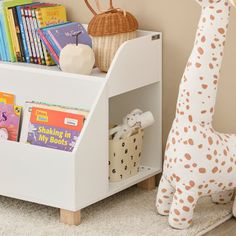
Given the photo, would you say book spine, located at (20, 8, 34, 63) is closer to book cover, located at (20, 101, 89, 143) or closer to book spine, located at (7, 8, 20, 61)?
book spine, located at (7, 8, 20, 61)

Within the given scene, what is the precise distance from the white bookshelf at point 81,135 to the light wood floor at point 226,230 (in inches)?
15.1

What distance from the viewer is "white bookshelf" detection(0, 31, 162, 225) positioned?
2.32 m

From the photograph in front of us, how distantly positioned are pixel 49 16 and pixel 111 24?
1.23ft

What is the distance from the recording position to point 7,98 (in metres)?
2.58

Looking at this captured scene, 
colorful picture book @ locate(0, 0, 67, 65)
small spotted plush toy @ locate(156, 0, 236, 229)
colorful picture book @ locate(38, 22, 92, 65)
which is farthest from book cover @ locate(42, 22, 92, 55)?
small spotted plush toy @ locate(156, 0, 236, 229)

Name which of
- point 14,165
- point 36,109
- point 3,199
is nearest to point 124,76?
point 36,109

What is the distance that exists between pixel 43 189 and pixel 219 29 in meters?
0.79

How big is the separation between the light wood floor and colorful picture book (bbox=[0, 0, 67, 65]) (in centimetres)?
88

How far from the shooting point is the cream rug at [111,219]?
2.32 m

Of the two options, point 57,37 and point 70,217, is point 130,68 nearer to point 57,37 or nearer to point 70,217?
point 57,37

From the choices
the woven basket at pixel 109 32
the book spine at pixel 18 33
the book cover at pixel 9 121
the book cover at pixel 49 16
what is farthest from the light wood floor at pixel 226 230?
the book spine at pixel 18 33

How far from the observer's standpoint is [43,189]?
2.39 m

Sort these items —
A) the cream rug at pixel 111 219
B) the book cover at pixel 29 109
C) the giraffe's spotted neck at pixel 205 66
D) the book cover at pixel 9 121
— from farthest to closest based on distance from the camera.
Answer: the book cover at pixel 9 121 → the book cover at pixel 29 109 → the cream rug at pixel 111 219 → the giraffe's spotted neck at pixel 205 66

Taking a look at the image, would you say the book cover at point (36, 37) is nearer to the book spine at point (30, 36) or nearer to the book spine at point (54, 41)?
the book spine at point (30, 36)
